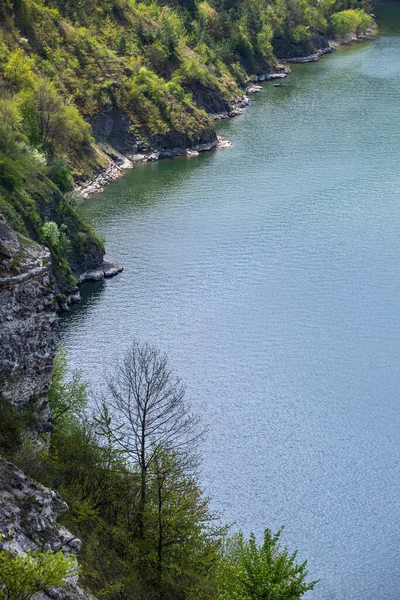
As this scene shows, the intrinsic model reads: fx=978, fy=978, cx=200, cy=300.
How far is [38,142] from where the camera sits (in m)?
86.4

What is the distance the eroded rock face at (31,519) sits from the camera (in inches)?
1166

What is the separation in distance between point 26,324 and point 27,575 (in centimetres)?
1558

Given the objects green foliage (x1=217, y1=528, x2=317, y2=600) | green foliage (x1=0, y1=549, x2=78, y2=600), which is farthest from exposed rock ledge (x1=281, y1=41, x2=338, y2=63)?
green foliage (x1=0, y1=549, x2=78, y2=600)

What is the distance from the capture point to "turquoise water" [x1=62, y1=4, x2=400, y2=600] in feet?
158

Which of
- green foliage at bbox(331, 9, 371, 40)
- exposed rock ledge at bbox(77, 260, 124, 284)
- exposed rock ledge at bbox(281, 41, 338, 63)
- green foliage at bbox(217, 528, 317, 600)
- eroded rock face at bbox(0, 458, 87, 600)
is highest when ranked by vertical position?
green foliage at bbox(331, 9, 371, 40)

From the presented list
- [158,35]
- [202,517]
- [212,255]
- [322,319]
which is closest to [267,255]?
[212,255]

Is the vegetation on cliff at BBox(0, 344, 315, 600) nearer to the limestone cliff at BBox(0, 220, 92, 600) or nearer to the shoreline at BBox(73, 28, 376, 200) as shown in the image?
the limestone cliff at BBox(0, 220, 92, 600)

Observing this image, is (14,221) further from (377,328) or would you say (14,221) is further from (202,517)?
(202,517)

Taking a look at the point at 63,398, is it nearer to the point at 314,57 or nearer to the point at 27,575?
the point at 27,575

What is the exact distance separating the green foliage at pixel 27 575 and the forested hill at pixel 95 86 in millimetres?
40244

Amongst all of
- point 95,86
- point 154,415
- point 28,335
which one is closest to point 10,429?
point 28,335

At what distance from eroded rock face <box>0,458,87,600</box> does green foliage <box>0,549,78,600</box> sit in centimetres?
284

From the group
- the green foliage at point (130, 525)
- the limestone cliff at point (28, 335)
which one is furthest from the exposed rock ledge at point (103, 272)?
the limestone cliff at point (28, 335)

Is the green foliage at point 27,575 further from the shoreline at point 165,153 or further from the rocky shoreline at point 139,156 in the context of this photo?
the shoreline at point 165,153
